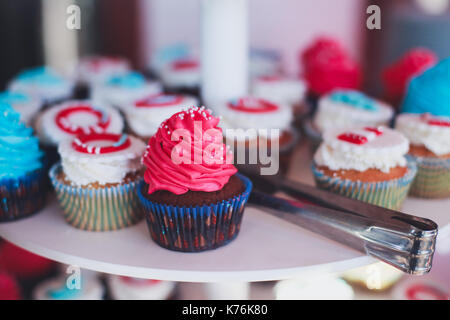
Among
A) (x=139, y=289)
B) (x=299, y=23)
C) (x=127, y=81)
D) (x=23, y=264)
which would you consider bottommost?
(x=23, y=264)

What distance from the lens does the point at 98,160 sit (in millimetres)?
1365

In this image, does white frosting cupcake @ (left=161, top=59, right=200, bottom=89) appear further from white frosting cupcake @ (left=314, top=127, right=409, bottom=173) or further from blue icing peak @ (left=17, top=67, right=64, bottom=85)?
white frosting cupcake @ (left=314, top=127, right=409, bottom=173)

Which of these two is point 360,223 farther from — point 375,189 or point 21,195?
point 21,195

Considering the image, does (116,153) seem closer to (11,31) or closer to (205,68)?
(205,68)

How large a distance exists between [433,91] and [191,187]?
3.28ft

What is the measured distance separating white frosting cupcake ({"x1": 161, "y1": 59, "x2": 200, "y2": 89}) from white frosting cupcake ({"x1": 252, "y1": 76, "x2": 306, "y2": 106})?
495 mm

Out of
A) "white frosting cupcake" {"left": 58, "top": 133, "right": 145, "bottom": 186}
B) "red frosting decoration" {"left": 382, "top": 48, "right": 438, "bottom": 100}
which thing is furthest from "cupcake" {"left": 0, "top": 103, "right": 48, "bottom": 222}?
"red frosting decoration" {"left": 382, "top": 48, "right": 438, "bottom": 100}

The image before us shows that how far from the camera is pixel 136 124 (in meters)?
1.73

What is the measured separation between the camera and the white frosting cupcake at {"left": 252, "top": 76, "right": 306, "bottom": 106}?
227 cm

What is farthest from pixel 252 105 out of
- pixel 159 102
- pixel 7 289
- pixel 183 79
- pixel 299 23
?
pixel 299 23

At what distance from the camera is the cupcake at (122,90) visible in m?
2.15

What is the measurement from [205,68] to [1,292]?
52.1 inches

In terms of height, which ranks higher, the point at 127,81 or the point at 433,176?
the point at 127,81
